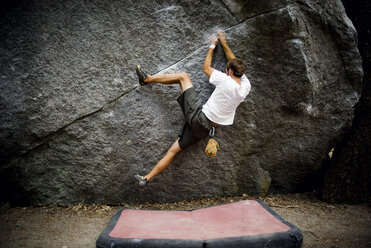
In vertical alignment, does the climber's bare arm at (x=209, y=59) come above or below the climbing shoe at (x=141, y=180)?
above

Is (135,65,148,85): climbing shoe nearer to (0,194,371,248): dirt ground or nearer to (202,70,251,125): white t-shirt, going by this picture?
(202,70,251,125): white t-shirt

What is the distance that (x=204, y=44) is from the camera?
330 cm

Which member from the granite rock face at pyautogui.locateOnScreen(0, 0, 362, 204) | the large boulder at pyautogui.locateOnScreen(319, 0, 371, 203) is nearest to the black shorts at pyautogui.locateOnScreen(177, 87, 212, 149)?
the granite rock face at pyautogui.locateOnScreen(0, 0, 362, 204)

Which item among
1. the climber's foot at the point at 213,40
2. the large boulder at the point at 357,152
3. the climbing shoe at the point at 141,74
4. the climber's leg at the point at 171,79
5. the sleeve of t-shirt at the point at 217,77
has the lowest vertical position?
the large boulder at the point at 357,152

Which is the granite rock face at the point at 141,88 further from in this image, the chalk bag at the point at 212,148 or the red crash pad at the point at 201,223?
the red crash pad at the point at 201,223

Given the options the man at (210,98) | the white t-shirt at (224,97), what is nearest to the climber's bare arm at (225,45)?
the man at (210,98)

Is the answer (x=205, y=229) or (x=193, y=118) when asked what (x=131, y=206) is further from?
(x=193, y=118)

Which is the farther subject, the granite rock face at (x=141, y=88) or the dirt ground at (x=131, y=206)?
the granite rock face at (x=141, y=88)

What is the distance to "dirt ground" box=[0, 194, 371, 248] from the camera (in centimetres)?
264

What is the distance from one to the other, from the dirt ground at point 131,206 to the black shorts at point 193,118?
1026 mm

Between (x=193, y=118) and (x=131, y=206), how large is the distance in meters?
1.61

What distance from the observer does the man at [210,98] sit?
3.04 m

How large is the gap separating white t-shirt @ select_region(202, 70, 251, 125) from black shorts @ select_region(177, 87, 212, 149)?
107 millimetres

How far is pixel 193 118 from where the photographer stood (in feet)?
10.2
